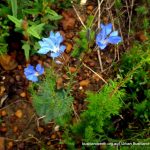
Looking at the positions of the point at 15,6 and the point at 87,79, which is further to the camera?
the point at 87,79

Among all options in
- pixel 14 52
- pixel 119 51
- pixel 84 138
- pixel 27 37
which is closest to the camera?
pixel 84 138

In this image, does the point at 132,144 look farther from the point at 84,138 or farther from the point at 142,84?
the point at 142,84

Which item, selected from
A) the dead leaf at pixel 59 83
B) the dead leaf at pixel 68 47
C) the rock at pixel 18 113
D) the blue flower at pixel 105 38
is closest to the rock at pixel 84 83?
the dead leaf at pixel 59 83

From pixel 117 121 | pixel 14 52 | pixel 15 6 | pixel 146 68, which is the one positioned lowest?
pixel 117 121

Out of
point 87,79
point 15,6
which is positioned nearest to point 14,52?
point 15,6

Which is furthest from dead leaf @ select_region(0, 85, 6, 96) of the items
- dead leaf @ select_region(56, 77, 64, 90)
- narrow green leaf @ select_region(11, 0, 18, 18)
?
narrow green leaf @ select_region(11, 0, 18, 18)

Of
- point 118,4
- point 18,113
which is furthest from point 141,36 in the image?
point 18,113

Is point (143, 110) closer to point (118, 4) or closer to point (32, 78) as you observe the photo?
point (32, 78)

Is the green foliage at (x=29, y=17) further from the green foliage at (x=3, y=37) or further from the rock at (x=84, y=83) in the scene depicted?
the rock at (x=84, y=83)
